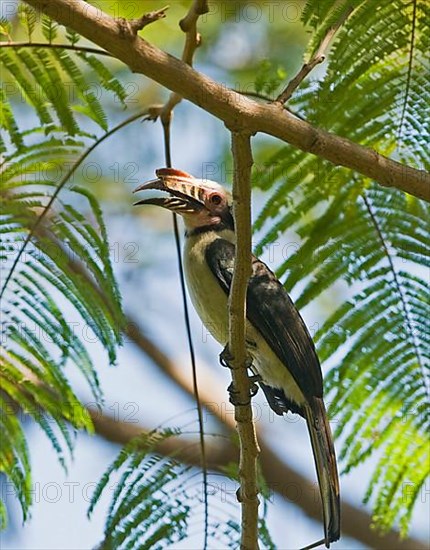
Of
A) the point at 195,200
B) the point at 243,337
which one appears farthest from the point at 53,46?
the point at 243,337

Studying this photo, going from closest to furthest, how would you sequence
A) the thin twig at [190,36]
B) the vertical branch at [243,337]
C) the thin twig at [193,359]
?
1. the vertical branch at [243,337]
2. the thin twig at [190,36]
3. the thin twig at [193,359]

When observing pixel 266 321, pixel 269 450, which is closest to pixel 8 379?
pixel 266 321

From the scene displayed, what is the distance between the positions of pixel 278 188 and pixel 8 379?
1.48 metres

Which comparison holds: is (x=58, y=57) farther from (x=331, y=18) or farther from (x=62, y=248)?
(x=331, y=18)

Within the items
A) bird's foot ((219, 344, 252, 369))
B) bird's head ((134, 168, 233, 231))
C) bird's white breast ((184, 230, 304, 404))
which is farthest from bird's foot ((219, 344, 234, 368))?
bird's head ((134, 168, 233, 231))

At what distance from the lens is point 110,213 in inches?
352

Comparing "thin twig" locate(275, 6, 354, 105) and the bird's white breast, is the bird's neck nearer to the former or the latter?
the bird's white breast

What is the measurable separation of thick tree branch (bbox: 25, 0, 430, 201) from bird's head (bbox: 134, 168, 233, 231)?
65.6 inches

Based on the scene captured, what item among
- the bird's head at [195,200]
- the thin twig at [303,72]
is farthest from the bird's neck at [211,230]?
the thin twig at [303,72]

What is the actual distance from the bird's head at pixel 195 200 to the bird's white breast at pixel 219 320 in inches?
9.8

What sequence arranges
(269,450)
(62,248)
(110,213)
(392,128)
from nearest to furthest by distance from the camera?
1. (392,128)
2. (62,248)
3. (269,450)
4. (110,213)

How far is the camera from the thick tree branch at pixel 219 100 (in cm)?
308

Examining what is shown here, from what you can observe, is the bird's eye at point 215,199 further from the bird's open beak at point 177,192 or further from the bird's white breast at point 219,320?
the bird's white breast at point 219,320

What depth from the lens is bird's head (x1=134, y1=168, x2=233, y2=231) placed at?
512 centimetres
